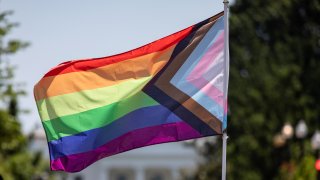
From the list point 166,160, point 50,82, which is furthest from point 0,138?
point 166,160

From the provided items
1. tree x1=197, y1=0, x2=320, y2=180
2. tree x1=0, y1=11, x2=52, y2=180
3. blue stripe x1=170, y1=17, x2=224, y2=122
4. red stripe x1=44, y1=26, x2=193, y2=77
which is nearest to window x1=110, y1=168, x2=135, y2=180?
tree x1=197, y1=0, x2=320, y2=180

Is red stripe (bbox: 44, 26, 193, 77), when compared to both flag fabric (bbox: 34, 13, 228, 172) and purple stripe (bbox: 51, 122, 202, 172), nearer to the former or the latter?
flag fabric (bbox: 34, 13, 228, 172)

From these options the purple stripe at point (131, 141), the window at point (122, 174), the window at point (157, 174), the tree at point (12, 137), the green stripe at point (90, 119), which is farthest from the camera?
the window at point (122, 174)

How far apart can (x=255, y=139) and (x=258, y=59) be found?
383 cm

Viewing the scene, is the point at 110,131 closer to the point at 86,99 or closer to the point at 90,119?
the point at 90,119

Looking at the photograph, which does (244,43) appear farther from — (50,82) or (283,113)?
(50,82)

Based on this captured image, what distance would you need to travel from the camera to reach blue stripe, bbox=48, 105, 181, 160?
511 inches

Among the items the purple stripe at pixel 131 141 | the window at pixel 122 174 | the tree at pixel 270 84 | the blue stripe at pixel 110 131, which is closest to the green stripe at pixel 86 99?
the blue stripe at pixel 110 131

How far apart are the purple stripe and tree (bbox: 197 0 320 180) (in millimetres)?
42538

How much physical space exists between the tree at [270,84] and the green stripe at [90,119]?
42433 millimetres

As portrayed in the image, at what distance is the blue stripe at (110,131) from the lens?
42.5 ft

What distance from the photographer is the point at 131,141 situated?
42.4 ft

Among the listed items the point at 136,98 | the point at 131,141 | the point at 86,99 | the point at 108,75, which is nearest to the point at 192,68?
the point at 136,98

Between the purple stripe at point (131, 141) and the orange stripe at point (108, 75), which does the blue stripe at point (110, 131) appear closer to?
the purple stripe at point (131, 141)
